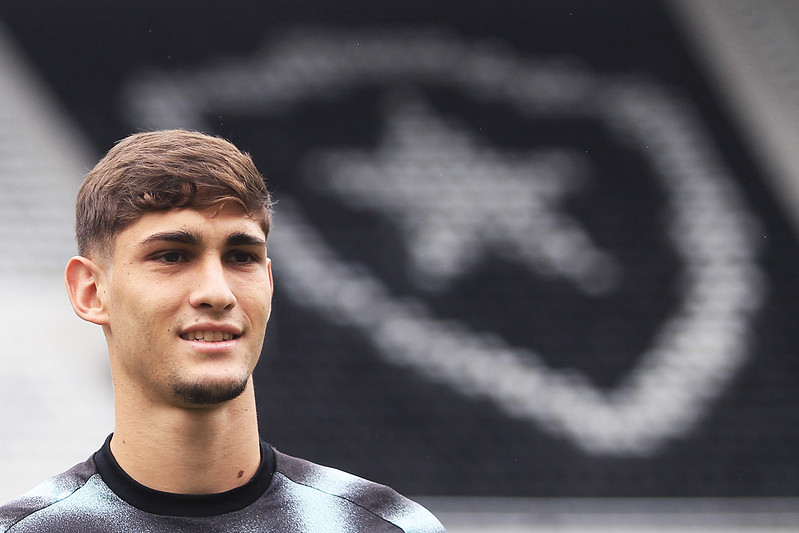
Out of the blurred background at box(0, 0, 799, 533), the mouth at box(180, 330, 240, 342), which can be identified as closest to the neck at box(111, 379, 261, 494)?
the mouth at box(180, 330, 240, 342)

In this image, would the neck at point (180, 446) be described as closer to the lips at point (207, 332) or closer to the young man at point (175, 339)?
the young man at point (175, 339)

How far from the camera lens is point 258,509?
2078mm

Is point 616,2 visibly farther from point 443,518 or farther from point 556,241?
point 443,518

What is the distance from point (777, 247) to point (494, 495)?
2.73m

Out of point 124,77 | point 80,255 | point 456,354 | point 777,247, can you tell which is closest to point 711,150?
point 777,247

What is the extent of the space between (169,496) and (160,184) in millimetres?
Result: 611

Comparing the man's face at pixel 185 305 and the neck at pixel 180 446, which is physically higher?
the man's face at pixel 185 305

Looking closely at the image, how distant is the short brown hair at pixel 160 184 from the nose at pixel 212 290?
127 mm

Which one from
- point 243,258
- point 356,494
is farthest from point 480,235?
point 243,258

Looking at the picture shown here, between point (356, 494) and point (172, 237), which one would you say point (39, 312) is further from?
point (172, 237)

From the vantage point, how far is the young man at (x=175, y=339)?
6.37 feet

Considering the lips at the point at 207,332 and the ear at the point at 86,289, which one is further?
the ear at the point at 86,289

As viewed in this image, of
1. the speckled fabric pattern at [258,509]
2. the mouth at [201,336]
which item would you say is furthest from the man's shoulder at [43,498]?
the mouth at [201,336]

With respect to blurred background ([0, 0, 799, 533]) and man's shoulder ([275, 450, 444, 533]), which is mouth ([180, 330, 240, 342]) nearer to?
man's shoulder ([275, 450, 444, 533])
